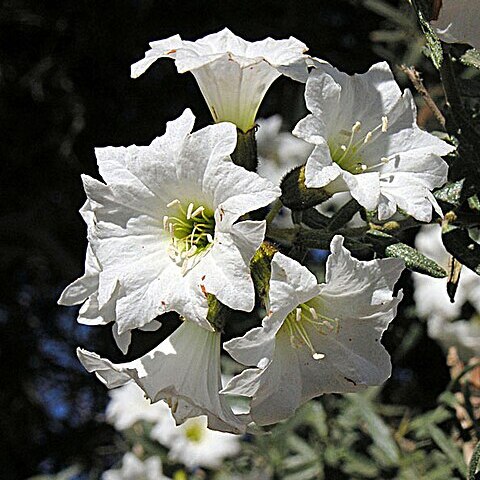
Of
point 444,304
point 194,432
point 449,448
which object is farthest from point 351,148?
point 194,432

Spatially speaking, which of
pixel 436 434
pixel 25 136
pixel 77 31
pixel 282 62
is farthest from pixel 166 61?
pixel 282 62

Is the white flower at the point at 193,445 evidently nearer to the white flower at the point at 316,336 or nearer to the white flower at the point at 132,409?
the white flower at the point at 132,409

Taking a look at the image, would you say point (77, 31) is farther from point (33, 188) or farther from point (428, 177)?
point (428, 177)

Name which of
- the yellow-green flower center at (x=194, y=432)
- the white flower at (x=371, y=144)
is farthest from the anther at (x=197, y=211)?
the yellow-green flower center at (x=194, y=432)

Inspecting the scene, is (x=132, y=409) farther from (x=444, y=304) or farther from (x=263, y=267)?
(x=263, y=267)

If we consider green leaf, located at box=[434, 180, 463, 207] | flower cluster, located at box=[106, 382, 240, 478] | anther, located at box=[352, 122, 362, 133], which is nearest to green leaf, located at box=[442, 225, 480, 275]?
green leaf, located at box=[434, 180, 463, 207]
